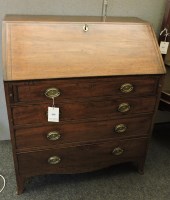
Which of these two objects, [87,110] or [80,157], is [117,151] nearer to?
[80,157]

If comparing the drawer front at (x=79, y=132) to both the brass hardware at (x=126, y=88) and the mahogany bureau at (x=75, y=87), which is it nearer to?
the mahogany bureau at (x=75, y=87)

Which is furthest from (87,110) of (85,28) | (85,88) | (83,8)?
(83,8)

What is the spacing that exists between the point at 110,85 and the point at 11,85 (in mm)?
547

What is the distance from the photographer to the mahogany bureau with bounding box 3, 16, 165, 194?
117 cm

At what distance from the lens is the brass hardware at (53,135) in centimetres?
132


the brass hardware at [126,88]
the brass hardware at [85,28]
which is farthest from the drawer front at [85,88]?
the brass hardware at [85,28]

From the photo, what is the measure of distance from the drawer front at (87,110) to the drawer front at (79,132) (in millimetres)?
54

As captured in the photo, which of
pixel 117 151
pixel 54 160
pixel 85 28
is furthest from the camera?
pixel 117 151

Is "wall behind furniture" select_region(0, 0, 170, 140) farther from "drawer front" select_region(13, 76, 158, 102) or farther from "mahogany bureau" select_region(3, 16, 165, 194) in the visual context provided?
"drawer front" select_region(13, 76, 158, 102)

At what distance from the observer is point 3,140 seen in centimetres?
199

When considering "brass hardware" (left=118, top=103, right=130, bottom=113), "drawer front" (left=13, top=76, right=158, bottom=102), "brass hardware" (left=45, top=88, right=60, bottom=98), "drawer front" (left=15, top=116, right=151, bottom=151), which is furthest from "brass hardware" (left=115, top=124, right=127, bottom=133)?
"brass hardware" (left=45, top=88, right=60, bottom=98)

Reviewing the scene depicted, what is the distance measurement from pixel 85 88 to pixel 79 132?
Result: 312 millimetres

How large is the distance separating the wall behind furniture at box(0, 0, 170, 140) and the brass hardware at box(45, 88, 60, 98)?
69 cm

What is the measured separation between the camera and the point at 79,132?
1374 mm
